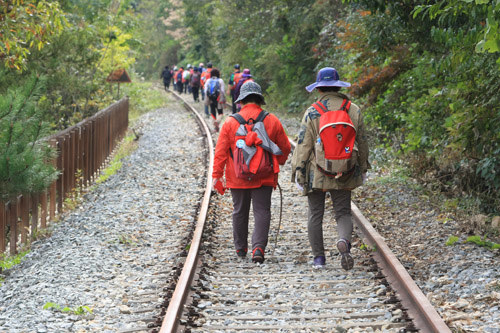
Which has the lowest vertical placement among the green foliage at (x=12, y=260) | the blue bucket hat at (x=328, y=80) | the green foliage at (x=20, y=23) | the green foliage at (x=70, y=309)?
the green foliage at (x=12, y=260)

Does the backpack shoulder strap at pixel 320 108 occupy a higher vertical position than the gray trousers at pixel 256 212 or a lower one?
higher

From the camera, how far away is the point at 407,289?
5434 millimetres

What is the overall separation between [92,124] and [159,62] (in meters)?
64.0

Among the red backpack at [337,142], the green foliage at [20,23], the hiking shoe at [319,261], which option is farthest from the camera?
the green foliage at [20,23]

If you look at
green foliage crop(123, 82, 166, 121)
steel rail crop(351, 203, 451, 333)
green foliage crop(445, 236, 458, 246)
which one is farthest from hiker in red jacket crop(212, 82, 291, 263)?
green foliage crop(123, 82, 166, 121)

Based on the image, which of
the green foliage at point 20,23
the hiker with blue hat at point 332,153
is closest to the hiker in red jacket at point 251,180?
the hiker with blue hat at point 332,153

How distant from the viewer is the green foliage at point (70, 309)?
5.58m

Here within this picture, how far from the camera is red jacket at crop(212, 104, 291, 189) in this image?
7.08 meters

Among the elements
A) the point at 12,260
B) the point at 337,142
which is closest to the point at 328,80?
the point at 337,142

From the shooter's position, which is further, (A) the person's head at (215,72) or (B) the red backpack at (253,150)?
(A) the person's head at (215,72)

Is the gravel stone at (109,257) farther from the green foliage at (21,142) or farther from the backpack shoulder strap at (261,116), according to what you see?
the backpack shoulder strap at (261,116)

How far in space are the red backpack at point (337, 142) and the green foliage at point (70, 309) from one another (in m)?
2.50

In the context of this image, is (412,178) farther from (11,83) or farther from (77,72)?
(77,72)

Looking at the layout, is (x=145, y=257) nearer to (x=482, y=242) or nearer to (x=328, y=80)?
(x=328, y=80)
